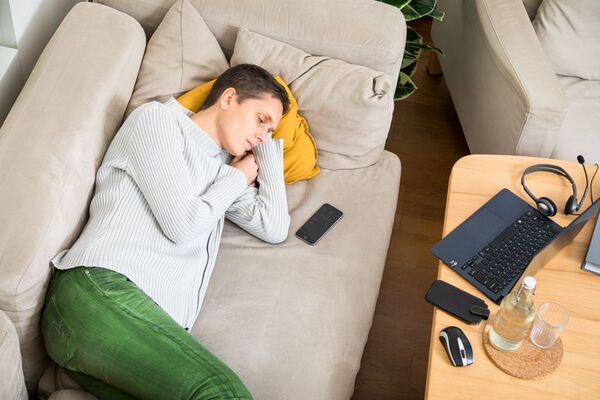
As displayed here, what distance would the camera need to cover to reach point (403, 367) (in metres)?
2.13

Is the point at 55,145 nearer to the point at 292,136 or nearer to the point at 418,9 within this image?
the point at 292,136

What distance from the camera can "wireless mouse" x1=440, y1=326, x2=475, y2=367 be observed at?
1.44 meters

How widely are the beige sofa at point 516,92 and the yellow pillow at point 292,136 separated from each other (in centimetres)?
59

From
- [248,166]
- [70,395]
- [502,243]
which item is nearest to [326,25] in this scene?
[248,166]

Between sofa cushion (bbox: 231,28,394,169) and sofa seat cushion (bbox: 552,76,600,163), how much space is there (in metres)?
0.54

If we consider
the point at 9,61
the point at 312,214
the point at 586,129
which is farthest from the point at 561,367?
the point at 9,61

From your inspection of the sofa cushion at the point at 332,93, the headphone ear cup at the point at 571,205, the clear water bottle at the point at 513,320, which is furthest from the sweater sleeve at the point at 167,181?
the headphone ear cup at the point at 571,205

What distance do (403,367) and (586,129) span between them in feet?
2.96

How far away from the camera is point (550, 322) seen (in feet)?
4.74

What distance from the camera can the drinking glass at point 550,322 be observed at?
1.44 meters

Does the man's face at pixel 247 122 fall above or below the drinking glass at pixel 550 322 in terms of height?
above

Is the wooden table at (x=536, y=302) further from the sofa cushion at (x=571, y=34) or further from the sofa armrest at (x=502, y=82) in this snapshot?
the sofa cushion at (x=571, y=34)

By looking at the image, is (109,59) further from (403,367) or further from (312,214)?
(403,367)

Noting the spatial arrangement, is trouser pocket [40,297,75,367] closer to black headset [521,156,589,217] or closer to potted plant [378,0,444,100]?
black headset [521,156,589,217]
